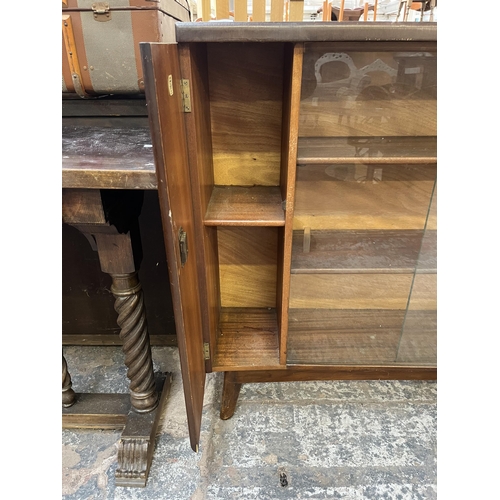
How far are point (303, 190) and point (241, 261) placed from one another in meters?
0.47

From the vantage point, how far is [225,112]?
116 cm

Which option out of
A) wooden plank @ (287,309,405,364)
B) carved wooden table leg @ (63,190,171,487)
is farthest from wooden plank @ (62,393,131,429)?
wooden plank @ (287,309,405,364)

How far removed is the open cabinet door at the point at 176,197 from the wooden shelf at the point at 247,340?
231mm

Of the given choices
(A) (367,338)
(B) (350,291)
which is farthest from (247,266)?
(A) (367,338)

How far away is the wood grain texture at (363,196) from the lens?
1.04 metres

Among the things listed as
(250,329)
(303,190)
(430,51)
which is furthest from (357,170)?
(250,329)

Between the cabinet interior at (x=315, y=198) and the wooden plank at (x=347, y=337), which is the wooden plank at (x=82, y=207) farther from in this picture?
the wooden plank at (x=347, y=337)

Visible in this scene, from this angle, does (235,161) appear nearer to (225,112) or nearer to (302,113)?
(225,112)

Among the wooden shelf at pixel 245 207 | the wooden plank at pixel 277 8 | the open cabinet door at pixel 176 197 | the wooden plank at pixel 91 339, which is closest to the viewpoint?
the open cabinet door at pixel 176 197

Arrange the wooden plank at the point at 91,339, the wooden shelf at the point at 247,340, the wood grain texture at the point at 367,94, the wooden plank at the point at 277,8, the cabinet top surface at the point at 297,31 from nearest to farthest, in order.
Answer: the cabinet top surface at the point at 297,31
the wood grain texture at the point at 367,94
the wooden shelf at the point at 247,340
the wooden plank at the point at 277,8
the wooden plank at the point at 91,339

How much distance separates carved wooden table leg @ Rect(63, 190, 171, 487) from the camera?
88cm

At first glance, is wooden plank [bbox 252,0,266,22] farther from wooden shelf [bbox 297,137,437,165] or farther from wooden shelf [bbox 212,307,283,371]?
wooden shelf [bbox 212,307,283,371]

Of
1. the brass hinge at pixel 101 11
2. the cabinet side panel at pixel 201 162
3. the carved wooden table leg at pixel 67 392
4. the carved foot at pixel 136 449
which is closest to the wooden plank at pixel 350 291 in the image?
the cabinet side panel at pixel 201 162

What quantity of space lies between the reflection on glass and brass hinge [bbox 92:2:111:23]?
63 cm
